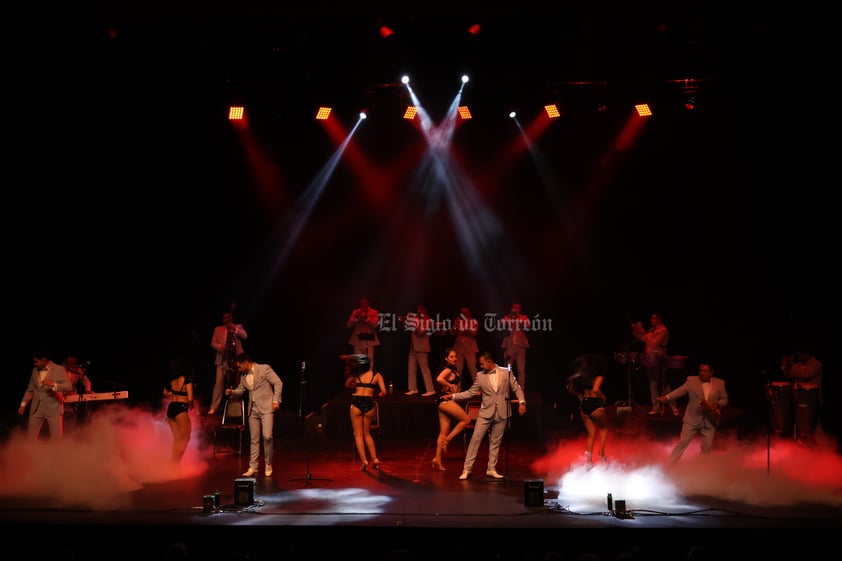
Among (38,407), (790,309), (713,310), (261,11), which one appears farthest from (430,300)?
(261,11)

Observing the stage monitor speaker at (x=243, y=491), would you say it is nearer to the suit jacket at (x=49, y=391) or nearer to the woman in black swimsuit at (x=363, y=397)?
the woman in black swimsuit at (x=363, y=397)

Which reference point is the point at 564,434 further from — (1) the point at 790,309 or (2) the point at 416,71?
(2) the point at 416,71

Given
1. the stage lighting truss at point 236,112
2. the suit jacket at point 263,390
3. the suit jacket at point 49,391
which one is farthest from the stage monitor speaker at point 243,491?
the stage lighting truss at point 236,112

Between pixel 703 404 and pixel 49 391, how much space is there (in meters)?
9.74

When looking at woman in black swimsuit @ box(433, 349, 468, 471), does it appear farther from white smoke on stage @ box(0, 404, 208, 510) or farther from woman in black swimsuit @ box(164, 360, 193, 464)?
woman in black swimsuit @ box(164, 360, 193, 464)

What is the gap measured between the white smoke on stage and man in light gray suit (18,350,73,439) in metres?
0.27

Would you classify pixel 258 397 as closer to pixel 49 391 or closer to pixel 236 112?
pixel 49 391

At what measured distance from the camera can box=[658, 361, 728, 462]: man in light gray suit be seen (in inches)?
459

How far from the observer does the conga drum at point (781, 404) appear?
14.0 meters

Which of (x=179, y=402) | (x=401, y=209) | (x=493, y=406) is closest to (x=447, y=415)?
(x=493, y=406)

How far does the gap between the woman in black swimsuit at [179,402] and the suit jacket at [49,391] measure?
5.14 ft

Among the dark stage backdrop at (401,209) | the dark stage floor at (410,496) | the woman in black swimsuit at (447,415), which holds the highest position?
the dark stage backdrop at (401,209)

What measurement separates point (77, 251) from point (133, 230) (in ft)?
3.90

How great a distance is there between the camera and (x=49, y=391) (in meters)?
12.2
